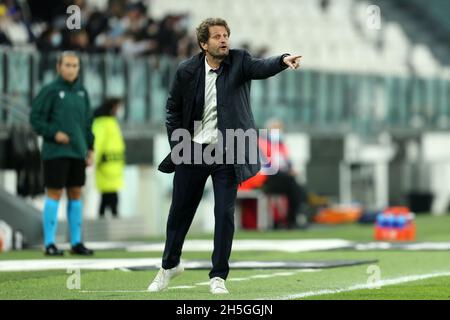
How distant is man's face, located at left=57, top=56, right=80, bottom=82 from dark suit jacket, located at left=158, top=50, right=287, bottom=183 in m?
4.79

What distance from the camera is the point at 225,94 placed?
10273 millimetres

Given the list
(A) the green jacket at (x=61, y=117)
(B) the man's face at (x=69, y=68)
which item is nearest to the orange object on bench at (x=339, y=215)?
(A) the green jacket at (x=61, y=117)

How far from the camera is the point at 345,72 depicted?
105 ft

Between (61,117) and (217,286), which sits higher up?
(61,117)

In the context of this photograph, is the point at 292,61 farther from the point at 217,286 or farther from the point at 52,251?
the point at 52,251

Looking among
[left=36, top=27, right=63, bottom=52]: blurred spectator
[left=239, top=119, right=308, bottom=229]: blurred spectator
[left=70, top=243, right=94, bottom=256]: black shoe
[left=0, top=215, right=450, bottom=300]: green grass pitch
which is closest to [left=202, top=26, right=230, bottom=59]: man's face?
[left=0, top=215, right=450, bottom=300]: green grass pitch

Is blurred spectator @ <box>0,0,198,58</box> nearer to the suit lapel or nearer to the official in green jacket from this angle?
the official in green jacket

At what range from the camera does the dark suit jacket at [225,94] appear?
1026 centimetres

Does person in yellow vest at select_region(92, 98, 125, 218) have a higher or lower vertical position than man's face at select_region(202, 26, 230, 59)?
lower

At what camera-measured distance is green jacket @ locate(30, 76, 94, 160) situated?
595 inches

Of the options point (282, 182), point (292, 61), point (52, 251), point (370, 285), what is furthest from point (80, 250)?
point (282, 182)

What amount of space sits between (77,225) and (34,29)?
8.13 m

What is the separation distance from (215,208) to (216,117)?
62cm
